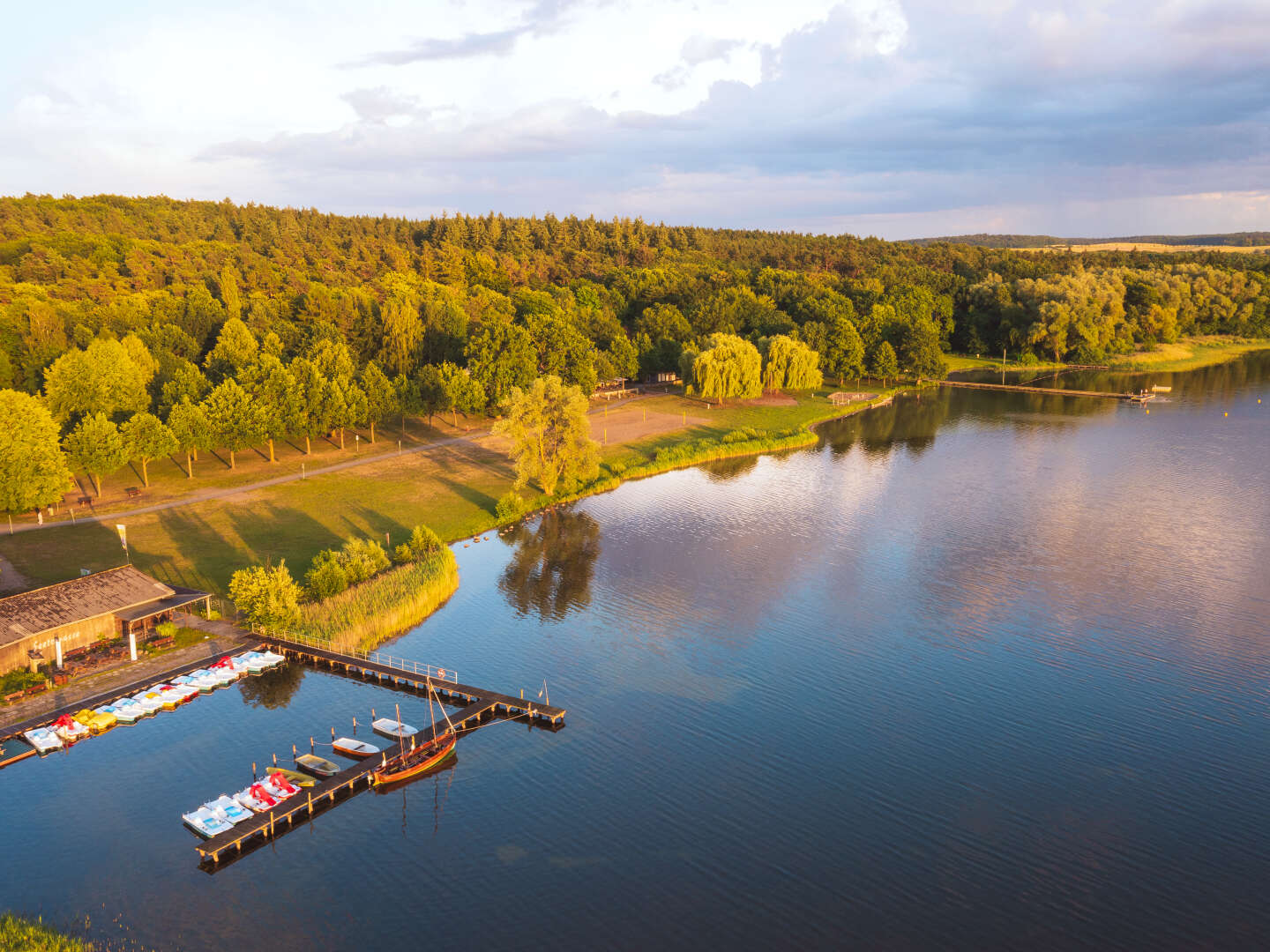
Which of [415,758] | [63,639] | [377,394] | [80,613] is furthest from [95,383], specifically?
[415,758]

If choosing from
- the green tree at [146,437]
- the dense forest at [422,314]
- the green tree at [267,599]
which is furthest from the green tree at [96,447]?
the green tree at [267,599]

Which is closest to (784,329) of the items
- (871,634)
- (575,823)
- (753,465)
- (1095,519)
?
(753,465)

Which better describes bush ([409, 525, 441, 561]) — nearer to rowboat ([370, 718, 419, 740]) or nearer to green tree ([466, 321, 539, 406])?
rowboat ([370, 718, 419, 740])

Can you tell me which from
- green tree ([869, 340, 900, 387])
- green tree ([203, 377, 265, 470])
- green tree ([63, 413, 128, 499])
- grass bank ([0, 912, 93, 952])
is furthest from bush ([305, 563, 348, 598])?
green tree ([869, 340, 900, 387])

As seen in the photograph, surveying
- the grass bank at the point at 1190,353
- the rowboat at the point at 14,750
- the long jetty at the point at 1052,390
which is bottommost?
the rowboat at the point at 14,750

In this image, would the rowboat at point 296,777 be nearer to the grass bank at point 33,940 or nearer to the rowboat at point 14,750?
the grass bank at point 33,940

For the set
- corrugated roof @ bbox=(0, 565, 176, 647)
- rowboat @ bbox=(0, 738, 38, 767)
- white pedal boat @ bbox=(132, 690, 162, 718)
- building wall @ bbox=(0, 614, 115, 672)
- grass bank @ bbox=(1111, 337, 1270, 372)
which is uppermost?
grass bank @ bbox=(1111, 337, 1270, 372)
